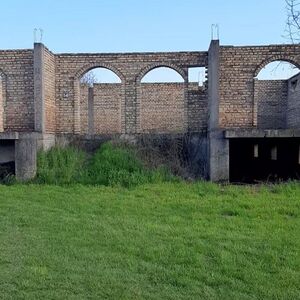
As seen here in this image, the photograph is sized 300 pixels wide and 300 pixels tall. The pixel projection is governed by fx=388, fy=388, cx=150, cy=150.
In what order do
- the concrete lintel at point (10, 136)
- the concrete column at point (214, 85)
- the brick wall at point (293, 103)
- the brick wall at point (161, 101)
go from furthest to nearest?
the brick wall at point (161, 101) < the brick wall at point (293, 103) < the concrete column at point (214, 85) < the concrete lintel at point (10, 136)

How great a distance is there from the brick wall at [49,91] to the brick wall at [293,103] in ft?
27.3

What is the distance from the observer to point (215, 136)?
966cm

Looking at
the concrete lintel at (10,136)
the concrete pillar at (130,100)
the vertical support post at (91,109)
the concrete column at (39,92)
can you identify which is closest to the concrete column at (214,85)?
the concrete pillar at (130,100)

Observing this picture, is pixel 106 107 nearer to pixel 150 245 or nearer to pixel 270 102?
pixel 270 102

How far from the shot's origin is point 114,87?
19.2 meters

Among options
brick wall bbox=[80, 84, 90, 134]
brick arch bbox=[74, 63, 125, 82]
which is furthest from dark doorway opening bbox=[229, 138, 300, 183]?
brick wall bbox=[80, 84, 90, 134]

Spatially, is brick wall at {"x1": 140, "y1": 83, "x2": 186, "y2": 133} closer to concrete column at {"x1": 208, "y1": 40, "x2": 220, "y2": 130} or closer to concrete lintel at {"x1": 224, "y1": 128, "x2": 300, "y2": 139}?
concrete column at {"x1": 208, "y1": 40, "x2": 220, "y2": 130}

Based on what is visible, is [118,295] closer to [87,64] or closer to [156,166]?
[156,166]

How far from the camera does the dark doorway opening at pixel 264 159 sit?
10.8 m

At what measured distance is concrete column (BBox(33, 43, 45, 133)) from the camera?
34.2 feet

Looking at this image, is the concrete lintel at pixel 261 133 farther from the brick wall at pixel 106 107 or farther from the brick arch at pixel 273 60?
the brick wall at pixel 106 107

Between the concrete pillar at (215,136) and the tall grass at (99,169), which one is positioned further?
the concrete pillar at (215,136)

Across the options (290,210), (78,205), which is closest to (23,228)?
(78,205)

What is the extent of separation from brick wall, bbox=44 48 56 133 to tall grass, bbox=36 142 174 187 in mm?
1214
